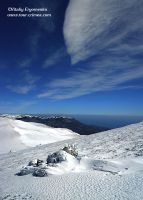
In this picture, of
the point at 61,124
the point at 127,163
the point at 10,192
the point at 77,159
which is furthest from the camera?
the point at 61,124

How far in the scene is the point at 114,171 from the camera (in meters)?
17.4

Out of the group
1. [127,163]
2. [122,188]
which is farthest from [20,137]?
[122,188]

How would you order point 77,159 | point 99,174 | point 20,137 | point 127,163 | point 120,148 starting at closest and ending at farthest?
point 99,174 < point 127,163 < point 77,159 < point 120,148 < point 20,137

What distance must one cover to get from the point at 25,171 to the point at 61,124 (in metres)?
134

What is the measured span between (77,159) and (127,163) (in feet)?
14.1

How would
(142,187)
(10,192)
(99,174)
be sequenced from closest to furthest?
(142,187) → (10,192) → (99,174)

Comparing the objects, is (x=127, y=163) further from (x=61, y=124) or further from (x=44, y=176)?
(x=61, y=124)

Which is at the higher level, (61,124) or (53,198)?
(61,124)

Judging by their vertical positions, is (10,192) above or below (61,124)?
below

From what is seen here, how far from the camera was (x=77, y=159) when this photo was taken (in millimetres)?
21047

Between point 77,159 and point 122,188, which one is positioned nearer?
point 122,188

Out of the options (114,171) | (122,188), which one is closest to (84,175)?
(114,171)

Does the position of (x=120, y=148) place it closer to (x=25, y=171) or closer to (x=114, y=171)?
(x=114, y=171)

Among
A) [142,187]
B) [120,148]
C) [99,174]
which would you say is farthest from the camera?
[120,148]
